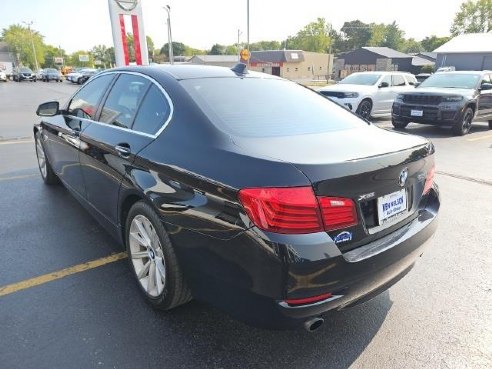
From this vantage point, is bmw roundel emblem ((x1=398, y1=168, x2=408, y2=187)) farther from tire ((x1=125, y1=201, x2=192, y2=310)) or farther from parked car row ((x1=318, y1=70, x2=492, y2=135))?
parked car row ((x1=318, y1=70, x2=492, y2=135))

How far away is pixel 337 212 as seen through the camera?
1.92m

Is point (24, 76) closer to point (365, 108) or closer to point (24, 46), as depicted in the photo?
point (365, 108)

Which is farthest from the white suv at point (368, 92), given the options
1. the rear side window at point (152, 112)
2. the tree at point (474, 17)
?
the tree at point (474, 17)

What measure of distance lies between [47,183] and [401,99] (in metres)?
9.09

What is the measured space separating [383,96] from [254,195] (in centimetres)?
1217

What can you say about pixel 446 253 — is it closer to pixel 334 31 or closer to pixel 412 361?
pixel 412 361

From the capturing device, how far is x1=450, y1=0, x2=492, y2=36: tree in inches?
3157

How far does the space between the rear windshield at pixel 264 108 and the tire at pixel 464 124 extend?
323 inches

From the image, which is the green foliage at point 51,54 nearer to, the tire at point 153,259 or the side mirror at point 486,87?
the side mirror at point 486,87

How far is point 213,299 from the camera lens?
215 centimetres

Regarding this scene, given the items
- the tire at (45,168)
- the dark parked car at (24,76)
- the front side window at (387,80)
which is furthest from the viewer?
the dark parked car at (24,76)

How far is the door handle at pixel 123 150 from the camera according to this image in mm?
2713

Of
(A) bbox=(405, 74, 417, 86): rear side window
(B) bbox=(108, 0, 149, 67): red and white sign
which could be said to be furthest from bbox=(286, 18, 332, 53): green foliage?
(B) bbox=(108, 0, 149, 67): red and white sign

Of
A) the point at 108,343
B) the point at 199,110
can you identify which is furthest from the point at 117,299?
the point at 199,110
